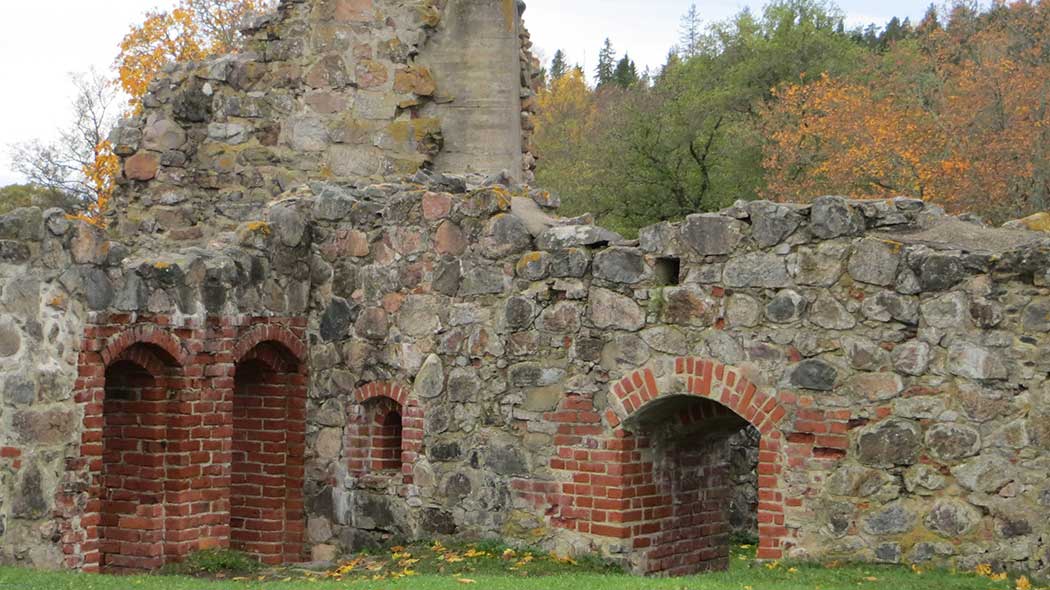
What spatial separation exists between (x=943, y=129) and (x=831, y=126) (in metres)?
2.29

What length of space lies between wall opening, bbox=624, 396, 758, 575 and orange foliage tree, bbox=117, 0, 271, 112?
2512cm

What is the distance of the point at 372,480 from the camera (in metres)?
11.5

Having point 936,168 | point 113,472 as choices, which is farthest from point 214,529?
point 936,168

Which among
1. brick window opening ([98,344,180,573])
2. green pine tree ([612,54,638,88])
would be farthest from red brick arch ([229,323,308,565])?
green pine tree ([612,54,638,88])

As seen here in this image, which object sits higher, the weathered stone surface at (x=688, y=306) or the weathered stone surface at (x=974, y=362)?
the weathered stone surface at (x=688, y=306)

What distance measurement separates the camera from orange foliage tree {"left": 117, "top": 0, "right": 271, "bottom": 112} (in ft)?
112

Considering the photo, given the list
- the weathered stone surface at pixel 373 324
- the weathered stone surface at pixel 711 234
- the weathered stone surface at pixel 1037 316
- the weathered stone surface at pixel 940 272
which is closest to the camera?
the weathered stone surface at pixel 1037 316

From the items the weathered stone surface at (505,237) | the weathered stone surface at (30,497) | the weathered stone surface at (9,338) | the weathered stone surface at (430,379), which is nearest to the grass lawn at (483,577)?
the weathered stone surface at (30,497)

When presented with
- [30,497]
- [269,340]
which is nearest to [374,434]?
[269,340]

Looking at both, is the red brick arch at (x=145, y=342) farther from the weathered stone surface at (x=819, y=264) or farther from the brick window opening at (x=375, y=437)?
the weathered stone surface at (x=819, y=264)

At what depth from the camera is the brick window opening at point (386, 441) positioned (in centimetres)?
1152

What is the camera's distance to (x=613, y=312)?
10.1 m

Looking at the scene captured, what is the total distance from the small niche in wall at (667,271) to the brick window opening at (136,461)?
12.4 ft

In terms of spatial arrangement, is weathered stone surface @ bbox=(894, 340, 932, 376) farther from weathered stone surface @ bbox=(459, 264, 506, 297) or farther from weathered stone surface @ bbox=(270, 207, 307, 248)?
weathered stone surface @ bbox=(270, 207, 307, 248)
